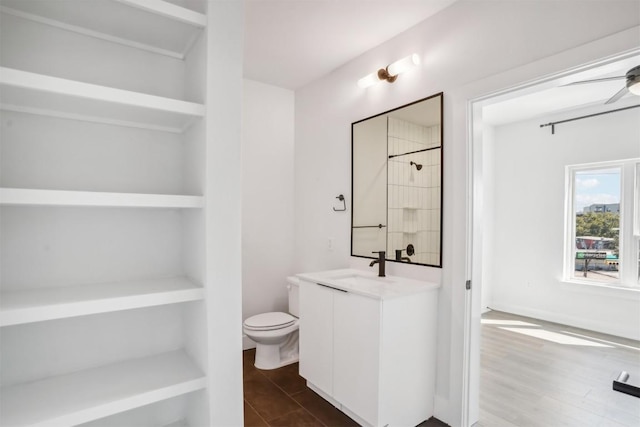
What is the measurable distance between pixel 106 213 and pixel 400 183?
187 cm

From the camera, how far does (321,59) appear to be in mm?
2836

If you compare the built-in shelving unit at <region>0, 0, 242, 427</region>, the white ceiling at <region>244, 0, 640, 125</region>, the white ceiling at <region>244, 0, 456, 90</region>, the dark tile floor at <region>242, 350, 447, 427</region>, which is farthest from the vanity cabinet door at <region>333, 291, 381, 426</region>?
the white ceiling at <region>244, 0, 456, 90</region>

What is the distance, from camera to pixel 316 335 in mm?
2354

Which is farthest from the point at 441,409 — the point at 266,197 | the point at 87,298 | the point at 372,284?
the point at 266,197

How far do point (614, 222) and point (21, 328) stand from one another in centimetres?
528

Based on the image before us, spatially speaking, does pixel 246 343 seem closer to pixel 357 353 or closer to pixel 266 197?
pixel 266 197

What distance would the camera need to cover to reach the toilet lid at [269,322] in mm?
2717

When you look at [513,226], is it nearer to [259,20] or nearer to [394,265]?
[394,265]

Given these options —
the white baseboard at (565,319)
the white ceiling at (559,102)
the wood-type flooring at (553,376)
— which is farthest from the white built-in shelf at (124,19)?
the white baseboard at (565,319)

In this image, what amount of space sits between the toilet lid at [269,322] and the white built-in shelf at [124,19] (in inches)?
82.6

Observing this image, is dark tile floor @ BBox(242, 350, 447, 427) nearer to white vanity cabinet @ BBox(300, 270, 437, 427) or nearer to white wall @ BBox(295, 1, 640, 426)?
white vanity cabinet @ BBox(300, 270, 437, 427)

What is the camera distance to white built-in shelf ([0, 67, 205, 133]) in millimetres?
956

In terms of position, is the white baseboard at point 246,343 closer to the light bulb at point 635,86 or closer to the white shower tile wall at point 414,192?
the white shower tile wall at point 414,192

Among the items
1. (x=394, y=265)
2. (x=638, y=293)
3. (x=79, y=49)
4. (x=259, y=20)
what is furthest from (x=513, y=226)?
(x=79, y=49)
